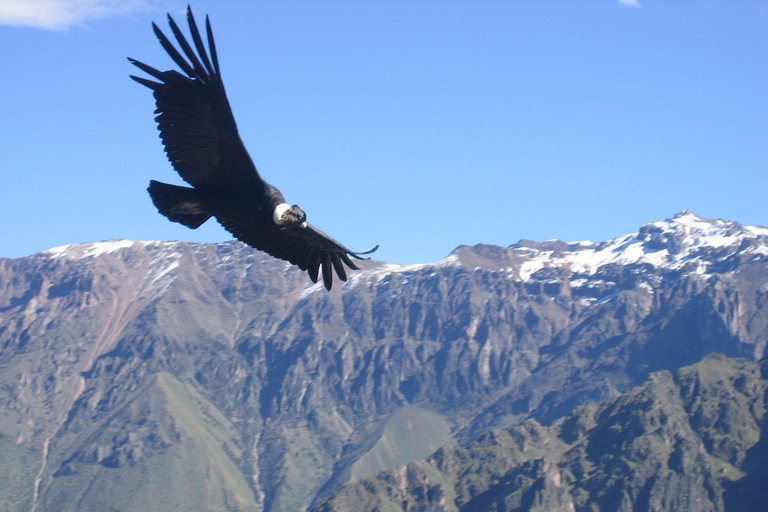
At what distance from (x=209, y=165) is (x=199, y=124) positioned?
4.60ft

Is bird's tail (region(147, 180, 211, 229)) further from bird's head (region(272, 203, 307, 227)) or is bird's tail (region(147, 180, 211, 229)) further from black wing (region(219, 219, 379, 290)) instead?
bird's head (region(272, 203, 307, 227))

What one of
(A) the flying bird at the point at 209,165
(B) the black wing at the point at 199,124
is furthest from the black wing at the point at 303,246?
(B) the black wing at the point at 199,124

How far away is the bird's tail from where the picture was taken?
3278 cm

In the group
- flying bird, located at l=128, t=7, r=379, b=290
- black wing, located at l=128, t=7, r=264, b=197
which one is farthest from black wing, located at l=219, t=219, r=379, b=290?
black wing, located at l=128, t=7, r=264, b=197

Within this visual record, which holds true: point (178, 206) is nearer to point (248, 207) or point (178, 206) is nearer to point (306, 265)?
point (248, 207)

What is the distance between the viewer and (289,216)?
31.2m

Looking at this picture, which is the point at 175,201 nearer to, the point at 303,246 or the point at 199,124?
the point at 199,124

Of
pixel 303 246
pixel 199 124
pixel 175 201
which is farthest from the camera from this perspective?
pixel 303 246

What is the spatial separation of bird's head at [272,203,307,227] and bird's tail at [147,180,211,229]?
10.1ft

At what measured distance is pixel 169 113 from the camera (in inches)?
1209

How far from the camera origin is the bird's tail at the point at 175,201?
3278cm

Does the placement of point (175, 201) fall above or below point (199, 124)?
below

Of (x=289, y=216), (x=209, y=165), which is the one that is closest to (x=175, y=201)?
(x=209, y=165)

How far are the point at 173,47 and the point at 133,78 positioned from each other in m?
1.43
